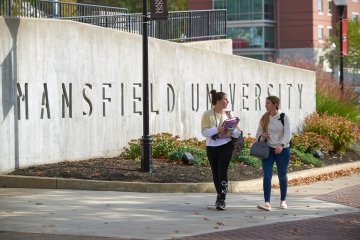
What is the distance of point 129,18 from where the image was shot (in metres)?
24.3

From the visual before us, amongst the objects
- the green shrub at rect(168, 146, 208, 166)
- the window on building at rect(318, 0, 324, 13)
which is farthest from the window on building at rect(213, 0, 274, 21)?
the green shrub at rect(168, 146, 208, 166)

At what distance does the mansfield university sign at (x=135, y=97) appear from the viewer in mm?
17828

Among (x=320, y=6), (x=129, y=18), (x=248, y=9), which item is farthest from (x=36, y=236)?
(x=320, y=6)

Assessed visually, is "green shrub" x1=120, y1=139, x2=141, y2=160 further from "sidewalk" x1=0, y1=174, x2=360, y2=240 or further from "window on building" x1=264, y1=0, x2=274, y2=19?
"window on building" x1=264, y1=0, x2=274, y2=19

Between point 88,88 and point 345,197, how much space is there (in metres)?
6.21

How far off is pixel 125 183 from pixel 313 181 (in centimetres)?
551

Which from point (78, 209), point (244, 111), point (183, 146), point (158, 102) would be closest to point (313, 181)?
point (183, 146)

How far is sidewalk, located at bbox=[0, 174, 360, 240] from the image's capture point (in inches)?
449

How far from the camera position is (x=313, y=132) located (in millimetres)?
25156

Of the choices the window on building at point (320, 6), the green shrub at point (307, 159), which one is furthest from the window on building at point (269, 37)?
the green shrub at point (307, 159)

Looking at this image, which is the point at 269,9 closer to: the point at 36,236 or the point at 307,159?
the point at 307,159

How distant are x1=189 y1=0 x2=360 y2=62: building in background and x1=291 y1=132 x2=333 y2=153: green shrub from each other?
51167mm

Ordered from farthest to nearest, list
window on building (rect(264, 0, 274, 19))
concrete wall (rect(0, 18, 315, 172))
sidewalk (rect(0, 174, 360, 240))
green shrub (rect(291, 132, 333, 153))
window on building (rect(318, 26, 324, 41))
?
window on building (rect(264, 0, 274, 19))
window on building (rect(318, 26, 324, 41))
green shrub (rect(291, 132, 333, 153))
concrete wall (rect(0, 18, 315, 172))
sidewalk (rect(0, 174, 360, 240))

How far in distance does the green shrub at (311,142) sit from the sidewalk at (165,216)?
6424mm
